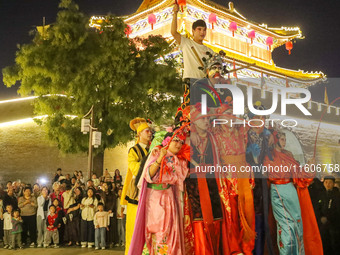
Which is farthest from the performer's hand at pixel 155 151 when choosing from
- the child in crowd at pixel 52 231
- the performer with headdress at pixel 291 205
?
the child in crowd at pixel 52 231

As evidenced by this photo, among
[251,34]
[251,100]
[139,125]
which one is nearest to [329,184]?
[251,100]

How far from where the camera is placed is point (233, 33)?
2809 cm

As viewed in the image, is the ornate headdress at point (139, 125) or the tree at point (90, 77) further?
the tree at point (90, 77)

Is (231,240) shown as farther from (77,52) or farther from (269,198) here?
(77,52)

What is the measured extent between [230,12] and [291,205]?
2483cm

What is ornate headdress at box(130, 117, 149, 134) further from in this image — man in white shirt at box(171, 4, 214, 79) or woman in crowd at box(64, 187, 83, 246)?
woman in crowd at box(64, 187, 83, 246)

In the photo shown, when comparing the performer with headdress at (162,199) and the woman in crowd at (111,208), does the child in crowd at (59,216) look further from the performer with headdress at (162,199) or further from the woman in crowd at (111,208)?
the performer with headdress at (162,199)

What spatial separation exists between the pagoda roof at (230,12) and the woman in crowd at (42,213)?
1537cm

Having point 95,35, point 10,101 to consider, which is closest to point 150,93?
point 95,35

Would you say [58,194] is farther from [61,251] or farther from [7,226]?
[61,251]

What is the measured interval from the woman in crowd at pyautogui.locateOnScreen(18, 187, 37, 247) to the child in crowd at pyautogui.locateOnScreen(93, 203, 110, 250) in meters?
1.77

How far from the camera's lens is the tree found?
43.9ft

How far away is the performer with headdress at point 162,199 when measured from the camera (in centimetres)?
433

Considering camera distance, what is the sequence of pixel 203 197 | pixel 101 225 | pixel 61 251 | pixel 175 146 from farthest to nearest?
pixel 101 225 → pixel 61 251 → pixel 175 146 → pixel 203 197
